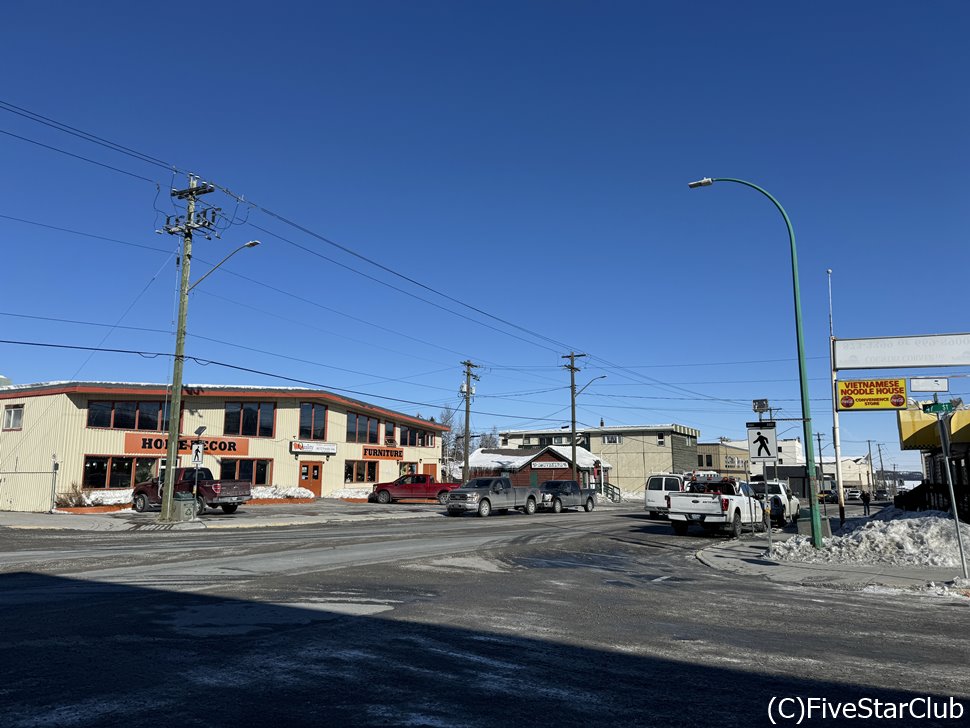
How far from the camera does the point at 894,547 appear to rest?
1495 cm

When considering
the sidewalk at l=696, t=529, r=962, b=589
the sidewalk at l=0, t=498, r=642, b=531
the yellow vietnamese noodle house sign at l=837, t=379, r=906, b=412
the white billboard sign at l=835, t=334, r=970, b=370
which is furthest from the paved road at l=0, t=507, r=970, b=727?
the white billboard sign at l=835, t=334, r=970, b=370

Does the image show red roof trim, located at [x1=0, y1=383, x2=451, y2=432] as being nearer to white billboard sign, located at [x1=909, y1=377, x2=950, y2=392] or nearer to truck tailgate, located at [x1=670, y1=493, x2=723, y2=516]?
truck tailgate, located at [x1=670, y1=493, x2=723, y2=516]

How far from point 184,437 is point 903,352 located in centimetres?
3530

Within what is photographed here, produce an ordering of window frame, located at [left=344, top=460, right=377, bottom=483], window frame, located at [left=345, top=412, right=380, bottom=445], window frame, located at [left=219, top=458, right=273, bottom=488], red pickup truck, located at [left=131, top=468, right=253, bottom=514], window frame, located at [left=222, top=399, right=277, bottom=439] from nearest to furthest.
→ 1. red pickup truck, located at [left=131, top=468, right=253, bottom=514]
2. window frame, located at [left=219, top=458, right=273, bottom=488]
3. window frame, located at [left=222, top=399, right=277, bottom=439]
4. window frame, located at [left=344, top=460, right=377, bottom=483]
5. window frame, located at [left=345, top=412, right=380, bottom=445]

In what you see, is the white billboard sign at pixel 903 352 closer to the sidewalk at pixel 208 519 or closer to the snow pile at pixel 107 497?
the sidewalk at pixel 208 519

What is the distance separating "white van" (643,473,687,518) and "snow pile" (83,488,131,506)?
25.5 m

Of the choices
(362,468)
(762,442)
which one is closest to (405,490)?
(362,468)

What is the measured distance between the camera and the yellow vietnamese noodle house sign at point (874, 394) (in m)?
22.1

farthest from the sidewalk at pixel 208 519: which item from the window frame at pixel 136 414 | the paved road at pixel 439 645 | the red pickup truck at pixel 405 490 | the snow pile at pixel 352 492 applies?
the paved road at pixel 439 645

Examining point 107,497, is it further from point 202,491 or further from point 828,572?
point 828,572

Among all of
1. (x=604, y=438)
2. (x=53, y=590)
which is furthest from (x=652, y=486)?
(x=604, y=438)

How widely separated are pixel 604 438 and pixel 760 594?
2821 inches

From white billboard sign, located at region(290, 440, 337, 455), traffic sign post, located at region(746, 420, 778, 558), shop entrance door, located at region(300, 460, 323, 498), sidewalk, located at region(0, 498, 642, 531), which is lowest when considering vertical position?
sidewalk, located at region(0, 498, 642, 531)

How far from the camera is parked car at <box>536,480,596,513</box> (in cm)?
3862
